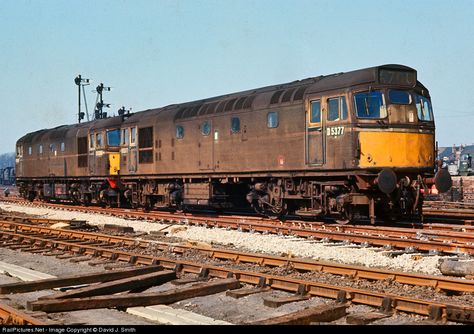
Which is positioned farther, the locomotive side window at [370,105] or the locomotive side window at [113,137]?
the locomotive side window at [113,137]

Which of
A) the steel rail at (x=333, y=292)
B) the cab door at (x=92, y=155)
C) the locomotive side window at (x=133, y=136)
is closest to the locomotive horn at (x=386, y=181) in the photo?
the steel rail at (x=333, y=292)

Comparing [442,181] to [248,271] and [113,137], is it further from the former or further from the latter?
[113,137]

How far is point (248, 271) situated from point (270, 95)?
987 cm

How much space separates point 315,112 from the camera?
1728 cm

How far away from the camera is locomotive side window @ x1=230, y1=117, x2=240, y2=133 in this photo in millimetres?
20359

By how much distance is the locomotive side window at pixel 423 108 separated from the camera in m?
16.6

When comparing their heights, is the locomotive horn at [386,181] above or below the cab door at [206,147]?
below

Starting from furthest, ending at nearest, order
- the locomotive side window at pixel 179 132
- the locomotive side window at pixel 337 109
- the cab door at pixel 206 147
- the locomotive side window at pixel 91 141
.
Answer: the locomotive side window at pixel 91 141 → the locomotive side window at pixel 179 132 → the cab door at pixel 206 147 → the locomotive side window at pixel 337 109

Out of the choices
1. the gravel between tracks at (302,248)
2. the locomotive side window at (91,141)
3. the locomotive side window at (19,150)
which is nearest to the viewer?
the gravel between tracks at (302,248)

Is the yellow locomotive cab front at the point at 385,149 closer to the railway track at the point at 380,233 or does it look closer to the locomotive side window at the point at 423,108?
the locomotive side window at the point at 423,108

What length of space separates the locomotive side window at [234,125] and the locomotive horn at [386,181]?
6313 mm

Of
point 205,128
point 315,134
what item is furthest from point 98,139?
point 315,134

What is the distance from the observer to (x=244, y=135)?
66.0 ft
